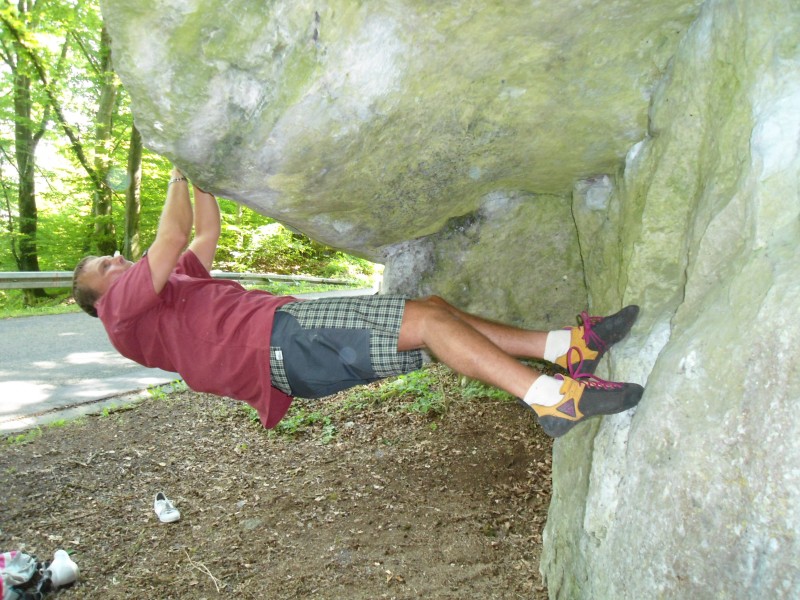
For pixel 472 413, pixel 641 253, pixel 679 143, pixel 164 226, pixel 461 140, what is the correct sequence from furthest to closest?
pixel 472 413 → pixel 164 226 → pixel 461 140 → pixel 641 253 → pixel 679 143

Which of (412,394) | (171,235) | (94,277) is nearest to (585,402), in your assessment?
(171,235)

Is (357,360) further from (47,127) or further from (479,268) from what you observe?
(47,127)

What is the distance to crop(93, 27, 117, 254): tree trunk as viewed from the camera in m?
13.9

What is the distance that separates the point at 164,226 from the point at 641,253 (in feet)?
7.80

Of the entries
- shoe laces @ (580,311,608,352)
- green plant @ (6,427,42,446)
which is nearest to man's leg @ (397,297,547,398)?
shoe laces @ (580,311,608,352)

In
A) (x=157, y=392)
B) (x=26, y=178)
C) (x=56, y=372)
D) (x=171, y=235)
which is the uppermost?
(x=26, y=178)

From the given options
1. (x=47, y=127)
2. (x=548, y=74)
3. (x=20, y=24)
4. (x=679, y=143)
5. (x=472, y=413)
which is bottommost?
(x=472, y=413)

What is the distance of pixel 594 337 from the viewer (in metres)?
2.83

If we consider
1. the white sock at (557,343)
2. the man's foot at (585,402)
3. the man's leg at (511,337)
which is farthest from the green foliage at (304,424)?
the man's foot at (585,402)

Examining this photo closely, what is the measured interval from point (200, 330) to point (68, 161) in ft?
50.9

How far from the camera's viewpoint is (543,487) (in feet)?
14.9

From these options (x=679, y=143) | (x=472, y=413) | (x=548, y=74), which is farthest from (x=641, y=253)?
(x=472, y=413)

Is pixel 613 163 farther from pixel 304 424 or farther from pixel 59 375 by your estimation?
pixel 59 375

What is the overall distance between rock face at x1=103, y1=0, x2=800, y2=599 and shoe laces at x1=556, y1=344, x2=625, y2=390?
0.12 meters
